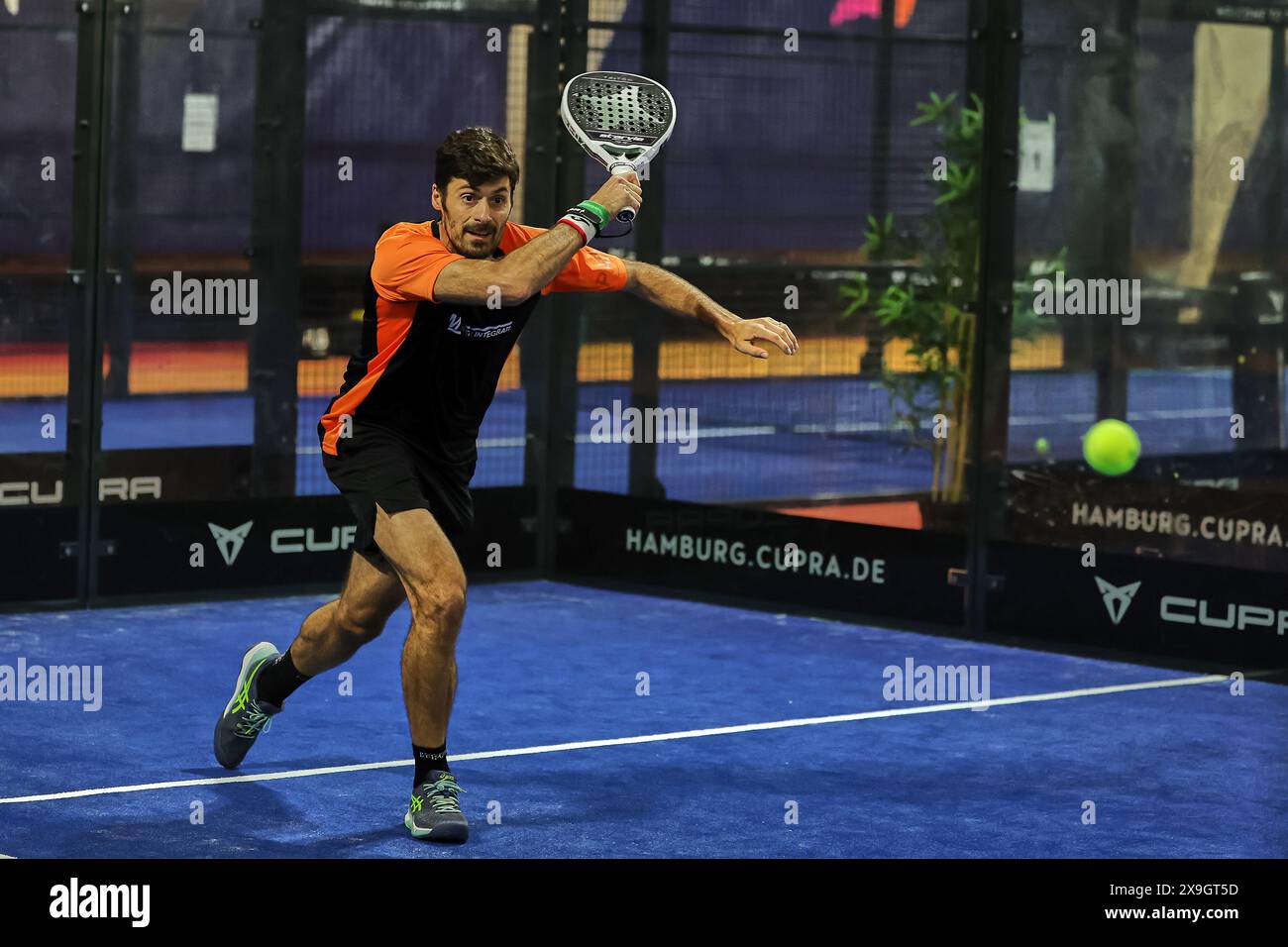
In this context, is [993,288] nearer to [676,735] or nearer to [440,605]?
[676,735]

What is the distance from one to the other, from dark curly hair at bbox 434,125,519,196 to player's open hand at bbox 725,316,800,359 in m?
0.74

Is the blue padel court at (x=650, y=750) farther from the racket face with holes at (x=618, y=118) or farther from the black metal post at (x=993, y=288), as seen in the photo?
Answer: the racket face with holes at (x=618, y=118)

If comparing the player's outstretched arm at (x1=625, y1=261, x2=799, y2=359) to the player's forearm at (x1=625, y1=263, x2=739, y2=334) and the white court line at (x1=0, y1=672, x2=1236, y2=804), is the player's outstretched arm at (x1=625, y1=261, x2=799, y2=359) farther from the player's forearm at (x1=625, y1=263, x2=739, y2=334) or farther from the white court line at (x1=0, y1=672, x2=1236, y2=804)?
the white court line at (x1=0, y1=672, x2=1236, y2=804)

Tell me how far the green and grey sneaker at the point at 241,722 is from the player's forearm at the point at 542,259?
166 cm

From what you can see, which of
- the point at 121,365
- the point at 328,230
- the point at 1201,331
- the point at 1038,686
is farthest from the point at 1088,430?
the point at 121,365

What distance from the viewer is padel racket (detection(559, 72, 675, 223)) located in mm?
6270

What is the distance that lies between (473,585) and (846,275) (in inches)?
88.2

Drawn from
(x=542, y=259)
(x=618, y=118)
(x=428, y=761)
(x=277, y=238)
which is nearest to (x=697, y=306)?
(x=618, y=118)

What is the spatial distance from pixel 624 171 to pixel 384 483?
1.08 metres

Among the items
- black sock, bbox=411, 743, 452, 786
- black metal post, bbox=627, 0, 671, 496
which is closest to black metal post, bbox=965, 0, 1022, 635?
black metal post, bbox=627, 0, 671, 496

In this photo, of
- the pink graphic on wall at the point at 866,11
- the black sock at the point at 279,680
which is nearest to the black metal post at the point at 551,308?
the pink graphic on wall at the point at 866,11

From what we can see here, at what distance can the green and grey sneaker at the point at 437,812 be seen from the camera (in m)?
6.10

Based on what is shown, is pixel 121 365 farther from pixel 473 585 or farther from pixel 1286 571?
pixel 1286 571
